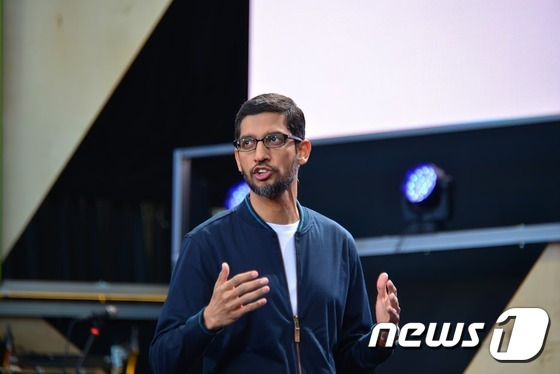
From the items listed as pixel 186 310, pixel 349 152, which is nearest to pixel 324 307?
pixel 186 310

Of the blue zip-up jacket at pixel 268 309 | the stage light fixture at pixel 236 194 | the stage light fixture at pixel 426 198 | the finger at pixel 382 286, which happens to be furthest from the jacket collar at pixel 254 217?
the stage light fixture at pixel 236 194

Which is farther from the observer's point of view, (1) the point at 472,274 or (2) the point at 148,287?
(2) the point at 148,287

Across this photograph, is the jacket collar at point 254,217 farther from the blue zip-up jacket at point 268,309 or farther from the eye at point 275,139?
the eye at point 275,139

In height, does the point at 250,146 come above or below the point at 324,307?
above

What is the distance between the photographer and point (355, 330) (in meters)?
2.65

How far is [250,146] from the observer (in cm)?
256

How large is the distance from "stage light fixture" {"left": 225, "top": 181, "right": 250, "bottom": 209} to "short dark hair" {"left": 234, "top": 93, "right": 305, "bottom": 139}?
7.64 ft

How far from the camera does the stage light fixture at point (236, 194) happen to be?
4.97 meters

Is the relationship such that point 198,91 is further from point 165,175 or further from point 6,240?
point 6,240

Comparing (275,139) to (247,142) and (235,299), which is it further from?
(235,299)

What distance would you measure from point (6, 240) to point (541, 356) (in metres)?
3.22

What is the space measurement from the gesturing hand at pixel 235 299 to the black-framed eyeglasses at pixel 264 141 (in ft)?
1.28

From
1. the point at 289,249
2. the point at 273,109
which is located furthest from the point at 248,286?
the point at 273,109

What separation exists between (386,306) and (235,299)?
1.55 feet
